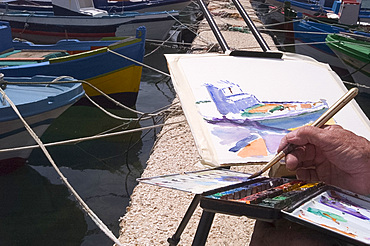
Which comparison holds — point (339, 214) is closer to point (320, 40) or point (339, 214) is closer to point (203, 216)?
point (203, 216)

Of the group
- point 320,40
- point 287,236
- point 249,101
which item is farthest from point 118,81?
point 287,236

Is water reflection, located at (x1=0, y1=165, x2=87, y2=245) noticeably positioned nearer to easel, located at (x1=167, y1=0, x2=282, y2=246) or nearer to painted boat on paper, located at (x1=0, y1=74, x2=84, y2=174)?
painted boat on paper, located at (x1=0, y1=74, x2=84, y2=174)

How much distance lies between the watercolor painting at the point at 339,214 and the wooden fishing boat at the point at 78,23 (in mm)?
12055

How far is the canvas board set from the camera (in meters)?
2.41

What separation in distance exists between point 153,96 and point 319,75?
22.6ft

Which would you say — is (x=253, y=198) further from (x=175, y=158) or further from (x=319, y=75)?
(x=175, y=158)

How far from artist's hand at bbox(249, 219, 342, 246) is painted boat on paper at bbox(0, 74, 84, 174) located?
4430mm

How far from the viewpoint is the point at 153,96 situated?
9883 mm

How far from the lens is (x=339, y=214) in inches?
61.5

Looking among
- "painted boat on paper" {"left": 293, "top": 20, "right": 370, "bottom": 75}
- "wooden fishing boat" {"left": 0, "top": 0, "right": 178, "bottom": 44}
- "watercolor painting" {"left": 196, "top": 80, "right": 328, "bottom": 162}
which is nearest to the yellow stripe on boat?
"painted boat on paper" {"left": 293, "top": 20, "right": 370, "bottom": 75}

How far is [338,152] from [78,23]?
12280 mm

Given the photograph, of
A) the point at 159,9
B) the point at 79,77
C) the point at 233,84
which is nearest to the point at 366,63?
the point at 79,77

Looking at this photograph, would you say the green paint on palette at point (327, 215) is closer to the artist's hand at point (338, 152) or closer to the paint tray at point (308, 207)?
the paint tray at point (308, 207)

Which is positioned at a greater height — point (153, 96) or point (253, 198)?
point (253, 198)
